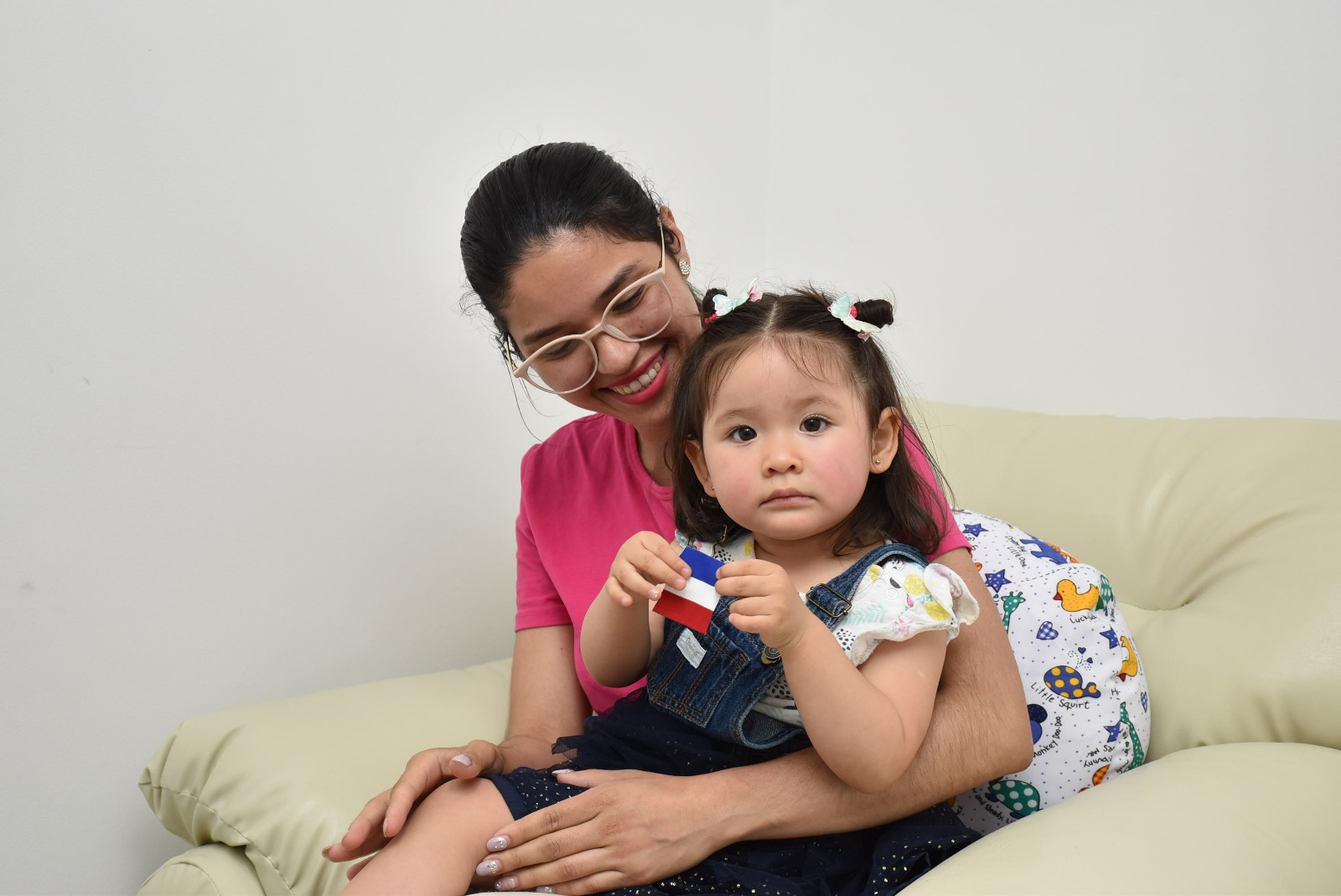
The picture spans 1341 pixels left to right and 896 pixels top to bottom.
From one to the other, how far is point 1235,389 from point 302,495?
170cm

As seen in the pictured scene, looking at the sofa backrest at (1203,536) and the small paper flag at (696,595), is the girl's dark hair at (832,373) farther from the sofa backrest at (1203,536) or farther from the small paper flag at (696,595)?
the sofa backrest at (1203,536)

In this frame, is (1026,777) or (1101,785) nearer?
(1101,785)

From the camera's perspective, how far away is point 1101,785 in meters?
1.12

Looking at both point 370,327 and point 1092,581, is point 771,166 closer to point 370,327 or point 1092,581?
point 370,327

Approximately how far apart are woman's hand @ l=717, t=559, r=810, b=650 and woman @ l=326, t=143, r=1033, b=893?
0.24 meters

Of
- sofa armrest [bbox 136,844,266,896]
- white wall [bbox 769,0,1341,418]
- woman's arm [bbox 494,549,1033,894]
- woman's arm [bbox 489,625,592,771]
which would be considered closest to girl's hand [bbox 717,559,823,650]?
woman's arm [bbox 494,549,1033,894]

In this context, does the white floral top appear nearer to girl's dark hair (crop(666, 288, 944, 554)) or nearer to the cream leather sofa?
girl's dark hair (crop(666, 288, 944, 554))

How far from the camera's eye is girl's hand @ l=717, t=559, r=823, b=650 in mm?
951

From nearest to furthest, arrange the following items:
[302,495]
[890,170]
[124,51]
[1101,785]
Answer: [1101,785] < [124,51] < [302,495] < [890,170]

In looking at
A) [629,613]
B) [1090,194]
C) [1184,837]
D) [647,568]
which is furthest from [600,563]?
[1090,194]

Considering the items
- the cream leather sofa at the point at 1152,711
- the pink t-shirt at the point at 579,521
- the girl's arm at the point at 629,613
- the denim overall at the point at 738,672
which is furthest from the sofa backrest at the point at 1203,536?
the girl's arm at the point at 629,613

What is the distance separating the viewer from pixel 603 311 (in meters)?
1.34

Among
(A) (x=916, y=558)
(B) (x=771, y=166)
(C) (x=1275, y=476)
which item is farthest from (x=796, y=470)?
(B) (x=771, y=166)

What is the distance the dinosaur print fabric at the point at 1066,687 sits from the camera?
1245 millimetres
